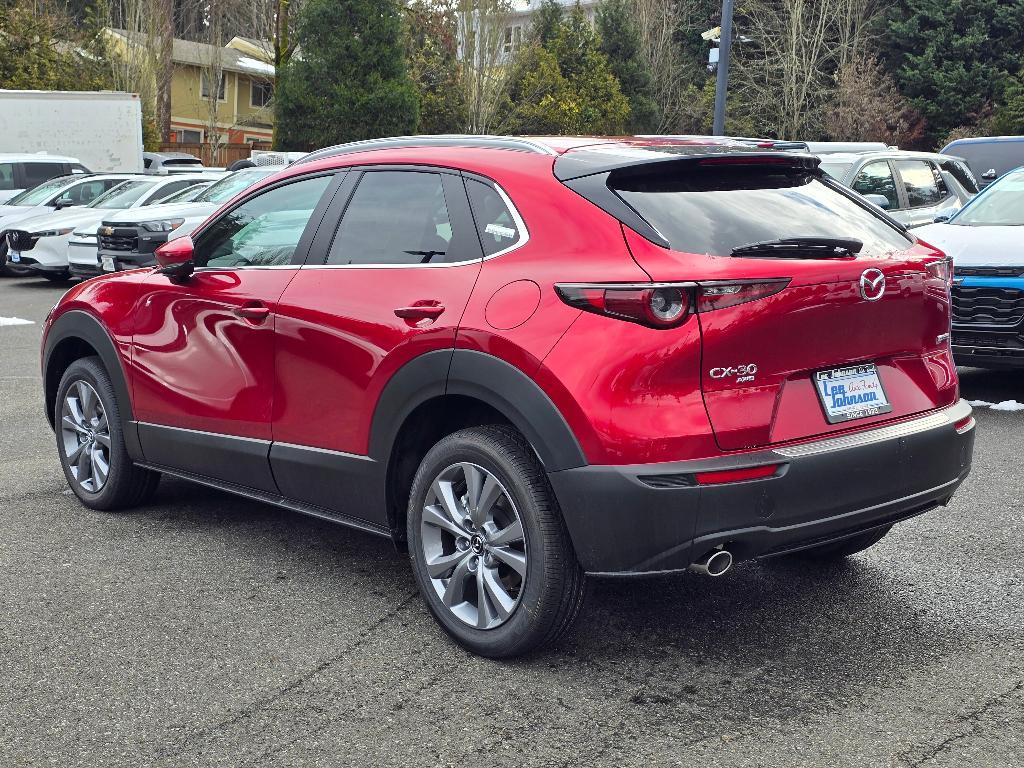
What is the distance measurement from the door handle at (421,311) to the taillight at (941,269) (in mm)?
1617

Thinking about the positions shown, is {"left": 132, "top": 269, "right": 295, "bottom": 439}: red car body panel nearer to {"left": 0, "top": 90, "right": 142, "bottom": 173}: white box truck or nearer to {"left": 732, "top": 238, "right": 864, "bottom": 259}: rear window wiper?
{"left": 732, "top": 238, "right": 864, "bottom": 259}: rear window wiper

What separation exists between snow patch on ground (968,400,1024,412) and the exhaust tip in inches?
218

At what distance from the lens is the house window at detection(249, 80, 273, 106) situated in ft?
210

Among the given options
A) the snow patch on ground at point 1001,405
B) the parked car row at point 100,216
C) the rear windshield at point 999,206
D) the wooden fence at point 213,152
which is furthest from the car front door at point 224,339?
the wooden fence at point 213,152

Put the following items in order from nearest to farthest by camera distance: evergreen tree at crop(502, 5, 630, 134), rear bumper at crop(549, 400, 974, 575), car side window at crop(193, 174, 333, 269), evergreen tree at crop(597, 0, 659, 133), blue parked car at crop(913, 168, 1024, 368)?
rear bumper at crop(549, 400, 974, 575)
car side window at crop(193, 174, 333, 269)
blue parked car at crop(913, 168, 1024, 368)
evergreen tree at crop(502, 5, 630, 134)
evergreen tree at crop(597, 0, 659, 133)

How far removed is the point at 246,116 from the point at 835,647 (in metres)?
63.6

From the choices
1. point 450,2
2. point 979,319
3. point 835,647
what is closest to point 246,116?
point 450,2

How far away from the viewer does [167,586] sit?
188 inches

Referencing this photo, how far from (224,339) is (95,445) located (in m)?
1.26

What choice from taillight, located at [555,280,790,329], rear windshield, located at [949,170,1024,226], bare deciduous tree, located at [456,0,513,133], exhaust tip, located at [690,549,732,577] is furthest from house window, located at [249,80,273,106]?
exhaust tip, located at [690,549,732,577]

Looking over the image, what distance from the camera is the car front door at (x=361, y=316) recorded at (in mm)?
4156

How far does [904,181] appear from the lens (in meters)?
14.0

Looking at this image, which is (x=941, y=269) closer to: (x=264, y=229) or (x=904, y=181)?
(x=264, y=229)

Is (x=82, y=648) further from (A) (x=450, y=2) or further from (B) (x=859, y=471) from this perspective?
(A) (x=450, y=2)
